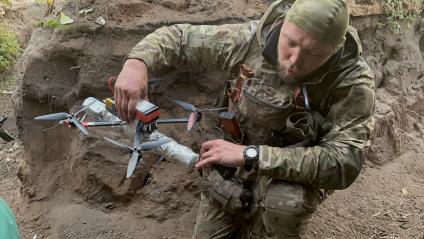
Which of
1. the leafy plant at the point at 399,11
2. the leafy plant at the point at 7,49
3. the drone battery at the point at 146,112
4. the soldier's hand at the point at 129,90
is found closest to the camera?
the drone battery at the point at 146,112

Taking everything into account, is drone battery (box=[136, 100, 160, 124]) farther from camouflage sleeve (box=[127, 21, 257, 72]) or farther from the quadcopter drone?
camouflage sleeve (box=[127, 21, 257, 72])

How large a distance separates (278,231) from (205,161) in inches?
26.5

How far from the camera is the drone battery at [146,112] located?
9.65 feet

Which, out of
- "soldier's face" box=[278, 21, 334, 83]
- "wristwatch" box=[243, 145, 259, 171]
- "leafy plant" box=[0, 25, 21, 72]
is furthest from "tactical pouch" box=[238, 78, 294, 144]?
"leafy plant" box=[0, 25, 21, 72]

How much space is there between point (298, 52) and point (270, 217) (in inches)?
39.2

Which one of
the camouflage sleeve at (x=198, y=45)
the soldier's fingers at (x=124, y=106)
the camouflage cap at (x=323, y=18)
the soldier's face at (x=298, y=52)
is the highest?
the camouflage cap at (x=323, y=18)

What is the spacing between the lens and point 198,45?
340cm

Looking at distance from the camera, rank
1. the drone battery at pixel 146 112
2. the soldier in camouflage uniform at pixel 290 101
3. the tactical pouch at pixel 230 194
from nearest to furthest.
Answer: the soldier in camouflage uniform at pixel 290 101 → the drone battery at pixel 146 112 → the tactical pouch at pixel 230 194

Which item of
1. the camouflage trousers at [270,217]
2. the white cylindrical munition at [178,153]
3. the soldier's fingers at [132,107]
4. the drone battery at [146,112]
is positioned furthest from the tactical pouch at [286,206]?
the soldier's fingers at [132,107]

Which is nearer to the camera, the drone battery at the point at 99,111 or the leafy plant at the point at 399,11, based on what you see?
the drone battery at the point at 99,111

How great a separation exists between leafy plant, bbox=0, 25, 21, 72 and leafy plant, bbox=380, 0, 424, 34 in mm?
5545

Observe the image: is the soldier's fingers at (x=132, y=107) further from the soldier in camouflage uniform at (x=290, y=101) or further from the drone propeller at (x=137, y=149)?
the drone propeller at (x=137, y=149)

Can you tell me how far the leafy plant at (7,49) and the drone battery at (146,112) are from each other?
5.43 m

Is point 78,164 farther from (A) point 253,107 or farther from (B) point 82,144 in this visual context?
(A) point 253,107
